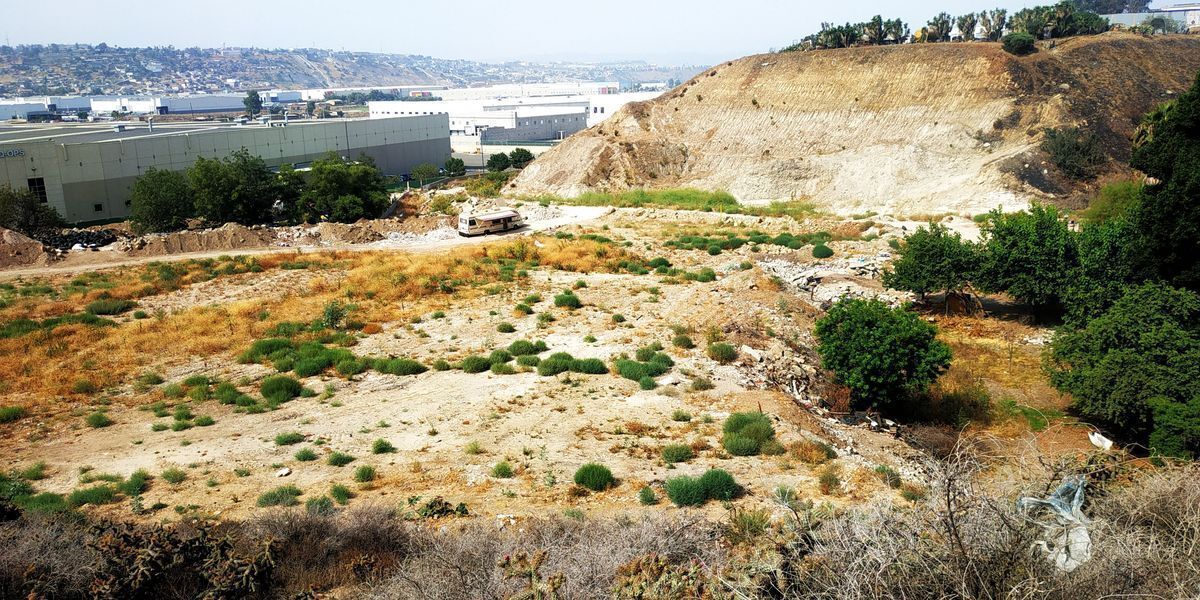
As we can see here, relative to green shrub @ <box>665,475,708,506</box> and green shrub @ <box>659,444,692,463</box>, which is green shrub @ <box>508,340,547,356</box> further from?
green shrub @ <box>665,475,708,506</box>

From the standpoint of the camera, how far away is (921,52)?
2299 inches

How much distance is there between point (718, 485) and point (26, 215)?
1868 inches

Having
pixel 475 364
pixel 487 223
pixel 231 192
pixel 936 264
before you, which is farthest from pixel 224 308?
pixel 936 264

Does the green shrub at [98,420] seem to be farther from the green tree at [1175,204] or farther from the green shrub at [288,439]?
the green tree at [1175,204]

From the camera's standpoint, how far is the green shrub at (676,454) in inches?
608

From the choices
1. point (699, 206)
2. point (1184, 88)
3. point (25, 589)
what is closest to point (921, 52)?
point (1184, 88)

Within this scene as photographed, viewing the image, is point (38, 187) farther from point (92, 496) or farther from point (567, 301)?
point (92, 496)

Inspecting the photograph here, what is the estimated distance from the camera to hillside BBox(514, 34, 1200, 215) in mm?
49062

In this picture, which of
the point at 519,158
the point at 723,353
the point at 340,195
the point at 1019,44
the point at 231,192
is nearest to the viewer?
the point at 723,353

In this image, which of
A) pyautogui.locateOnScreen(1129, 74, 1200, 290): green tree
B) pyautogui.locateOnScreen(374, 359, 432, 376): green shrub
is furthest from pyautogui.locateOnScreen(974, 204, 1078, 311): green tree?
pyautogui.locateOnScreen(374, 359, 432, 376): green shrub

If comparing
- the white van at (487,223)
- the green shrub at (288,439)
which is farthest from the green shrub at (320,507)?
the white van at (487,223)

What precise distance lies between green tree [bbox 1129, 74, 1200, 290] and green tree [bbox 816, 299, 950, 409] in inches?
325

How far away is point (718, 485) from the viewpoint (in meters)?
13.6

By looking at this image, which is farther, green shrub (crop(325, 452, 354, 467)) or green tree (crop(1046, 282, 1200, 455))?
green tree (crop(1046, 282, 1200, 455))
